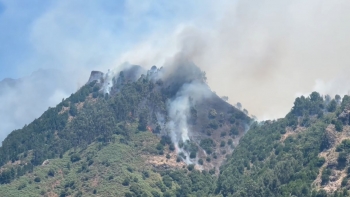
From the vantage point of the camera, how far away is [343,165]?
172 m

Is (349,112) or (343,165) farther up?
(349,112)

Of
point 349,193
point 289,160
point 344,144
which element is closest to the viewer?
point 349,193

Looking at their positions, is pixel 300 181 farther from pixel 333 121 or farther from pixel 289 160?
pixel 333 121

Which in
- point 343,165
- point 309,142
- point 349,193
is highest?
point 309,142

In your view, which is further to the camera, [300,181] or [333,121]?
[333,121]

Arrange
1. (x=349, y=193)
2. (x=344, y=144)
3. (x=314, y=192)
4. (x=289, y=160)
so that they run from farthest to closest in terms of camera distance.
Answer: (x=289, y=160) < (x=344, y=144) < (x=314, y=192) < (x=349, y=193)

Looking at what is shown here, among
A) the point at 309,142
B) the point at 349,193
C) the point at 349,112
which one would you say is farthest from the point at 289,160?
the point at 349,193

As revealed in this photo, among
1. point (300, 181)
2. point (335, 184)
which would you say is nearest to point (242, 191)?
point (300, 181)

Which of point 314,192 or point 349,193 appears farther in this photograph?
point 314,192

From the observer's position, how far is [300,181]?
175 metres

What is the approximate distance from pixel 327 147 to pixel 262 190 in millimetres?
25351

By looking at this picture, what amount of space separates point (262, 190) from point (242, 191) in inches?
338

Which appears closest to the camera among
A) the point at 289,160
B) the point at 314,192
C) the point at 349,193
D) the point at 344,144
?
the point at 349,193

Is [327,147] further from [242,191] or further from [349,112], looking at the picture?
[242,191]
